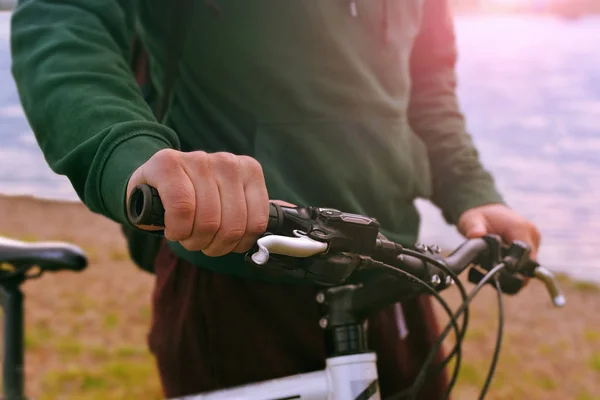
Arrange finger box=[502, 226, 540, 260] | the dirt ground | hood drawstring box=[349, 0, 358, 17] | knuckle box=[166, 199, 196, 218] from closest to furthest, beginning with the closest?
knuckle box=[166, 199, 196, 218] < hood drawstring box=[349, 0, 358, 17] < finger box=[502, 226, 540, 260] < the dirt ground

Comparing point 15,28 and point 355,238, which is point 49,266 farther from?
point 355,238

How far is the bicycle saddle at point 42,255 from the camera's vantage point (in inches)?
46.9

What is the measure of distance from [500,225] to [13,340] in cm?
99

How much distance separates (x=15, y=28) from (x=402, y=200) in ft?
2.08

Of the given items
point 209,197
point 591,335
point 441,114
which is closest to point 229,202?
point 209,197

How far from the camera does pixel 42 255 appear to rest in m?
1.21

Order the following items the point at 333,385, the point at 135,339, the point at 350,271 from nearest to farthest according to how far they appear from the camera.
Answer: the point at 350,271, the point at 333,385, the point at 135,339

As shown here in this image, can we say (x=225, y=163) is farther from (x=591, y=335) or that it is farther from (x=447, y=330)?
(x=591, y=335)

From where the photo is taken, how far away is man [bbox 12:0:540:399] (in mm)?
665

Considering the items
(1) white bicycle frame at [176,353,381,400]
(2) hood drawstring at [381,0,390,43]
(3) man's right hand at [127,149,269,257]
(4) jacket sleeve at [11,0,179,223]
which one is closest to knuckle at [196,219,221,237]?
(3) man's right hand at [127,149,269,257]

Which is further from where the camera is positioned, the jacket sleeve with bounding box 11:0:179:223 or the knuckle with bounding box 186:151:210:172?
the jacket sleeve with bounding box 11:0:179:223

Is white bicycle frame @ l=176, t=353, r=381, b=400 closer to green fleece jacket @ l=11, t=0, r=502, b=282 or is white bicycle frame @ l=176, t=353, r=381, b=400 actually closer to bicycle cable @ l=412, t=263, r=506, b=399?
bicycle cable @ l=412, t=263, r=506, b=399

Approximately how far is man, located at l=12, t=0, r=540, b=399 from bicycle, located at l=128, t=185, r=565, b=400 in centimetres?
12

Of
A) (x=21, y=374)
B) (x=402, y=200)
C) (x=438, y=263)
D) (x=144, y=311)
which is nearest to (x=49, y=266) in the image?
(x=21, y=374)
